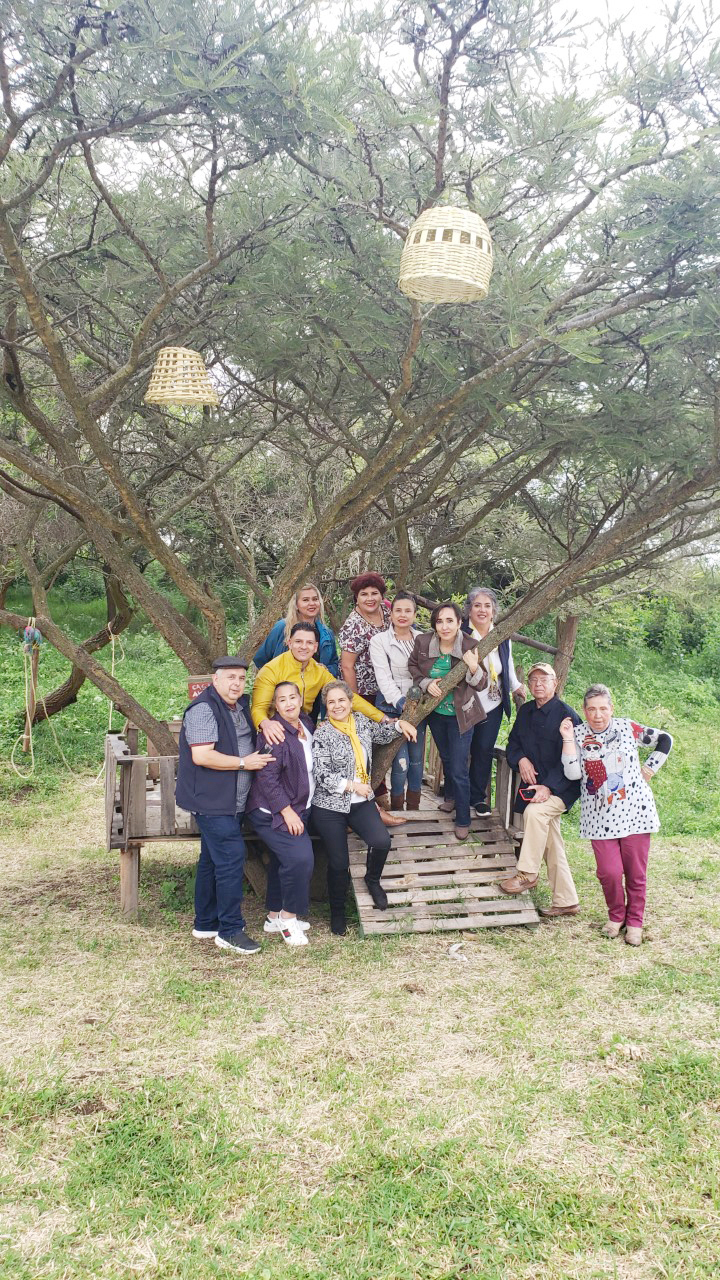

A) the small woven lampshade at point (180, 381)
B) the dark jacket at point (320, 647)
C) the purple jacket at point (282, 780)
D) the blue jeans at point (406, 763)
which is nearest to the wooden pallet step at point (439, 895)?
→ the blue jeans at point (406, 763)

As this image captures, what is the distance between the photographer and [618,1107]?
387 cm

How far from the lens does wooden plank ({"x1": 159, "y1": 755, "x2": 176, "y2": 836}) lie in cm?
591

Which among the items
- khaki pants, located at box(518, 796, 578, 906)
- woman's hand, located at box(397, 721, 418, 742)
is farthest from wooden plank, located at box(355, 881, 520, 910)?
woman's hand, located at box(397, 721, 418, 742)

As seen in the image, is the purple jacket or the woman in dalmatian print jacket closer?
the purple jacket

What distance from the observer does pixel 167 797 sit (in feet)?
19.4

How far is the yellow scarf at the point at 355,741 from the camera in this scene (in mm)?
5613

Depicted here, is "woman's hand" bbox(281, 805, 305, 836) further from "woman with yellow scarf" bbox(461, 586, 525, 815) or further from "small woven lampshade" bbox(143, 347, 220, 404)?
"small woven lampshade" bbox(143, 347, 220, 404)

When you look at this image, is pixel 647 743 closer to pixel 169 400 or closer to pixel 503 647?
pixel 503 647

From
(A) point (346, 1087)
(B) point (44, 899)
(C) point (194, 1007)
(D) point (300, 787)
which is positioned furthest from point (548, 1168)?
(B) point (44, 899)

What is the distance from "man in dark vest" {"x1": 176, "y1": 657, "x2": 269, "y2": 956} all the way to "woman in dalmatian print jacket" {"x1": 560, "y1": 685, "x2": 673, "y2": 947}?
1931mm

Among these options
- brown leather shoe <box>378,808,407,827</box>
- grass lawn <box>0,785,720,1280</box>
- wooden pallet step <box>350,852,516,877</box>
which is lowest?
grass lawn <box>0,785,720,1280</box>

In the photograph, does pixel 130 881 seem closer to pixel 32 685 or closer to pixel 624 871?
pixel 624 871

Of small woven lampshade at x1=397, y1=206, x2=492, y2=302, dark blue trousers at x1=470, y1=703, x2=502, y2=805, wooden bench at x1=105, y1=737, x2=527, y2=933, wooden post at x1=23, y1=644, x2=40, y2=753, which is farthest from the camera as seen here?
wooden post at x1=23, y1=644, x2=40, y2=753

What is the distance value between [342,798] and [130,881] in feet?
5.36
